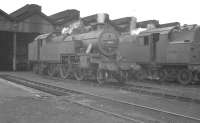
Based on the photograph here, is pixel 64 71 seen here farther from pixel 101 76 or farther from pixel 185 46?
pixel 185 46

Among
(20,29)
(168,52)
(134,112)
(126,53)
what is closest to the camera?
(134,112)

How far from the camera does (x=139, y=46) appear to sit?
16984mm

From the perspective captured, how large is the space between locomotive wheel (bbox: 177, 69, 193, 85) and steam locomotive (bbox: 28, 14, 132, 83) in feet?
10.1

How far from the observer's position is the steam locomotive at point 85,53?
14.2 meters

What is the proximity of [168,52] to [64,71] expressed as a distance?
251 inches

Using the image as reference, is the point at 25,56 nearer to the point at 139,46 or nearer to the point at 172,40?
the point at 139,46

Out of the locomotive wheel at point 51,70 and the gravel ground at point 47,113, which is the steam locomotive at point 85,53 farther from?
the gravel ground at point 47,113

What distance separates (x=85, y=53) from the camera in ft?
48.0

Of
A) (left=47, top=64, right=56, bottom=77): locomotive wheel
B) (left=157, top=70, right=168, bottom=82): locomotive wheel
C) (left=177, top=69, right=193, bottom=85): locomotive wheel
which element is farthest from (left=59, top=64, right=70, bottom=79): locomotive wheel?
(left=177, top=69, right=193, bottom=85): locomotive wheel

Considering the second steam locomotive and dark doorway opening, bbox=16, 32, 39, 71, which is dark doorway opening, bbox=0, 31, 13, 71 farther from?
the second steam locomotive

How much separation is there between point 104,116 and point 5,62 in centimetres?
2585

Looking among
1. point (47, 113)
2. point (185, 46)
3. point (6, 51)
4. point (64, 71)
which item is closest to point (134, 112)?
point (47, 113)

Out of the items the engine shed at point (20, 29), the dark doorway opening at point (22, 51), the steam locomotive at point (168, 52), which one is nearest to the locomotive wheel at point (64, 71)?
the steam locomotive at point (168, 52)

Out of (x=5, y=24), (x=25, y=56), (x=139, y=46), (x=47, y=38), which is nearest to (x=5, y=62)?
(x=25, y=56)
